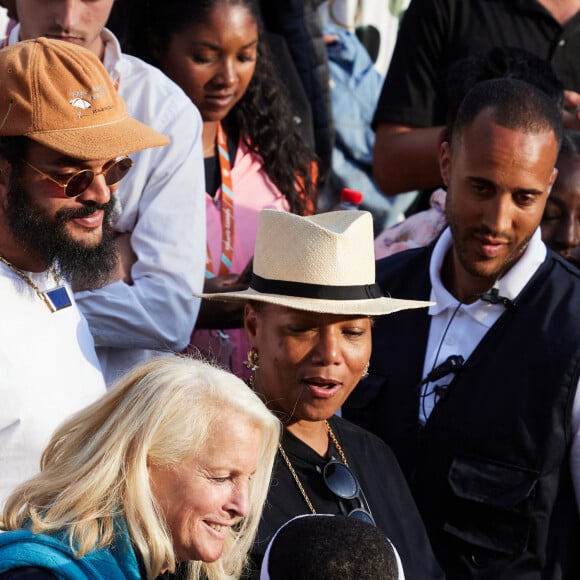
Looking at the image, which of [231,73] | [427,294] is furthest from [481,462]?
[231,73]

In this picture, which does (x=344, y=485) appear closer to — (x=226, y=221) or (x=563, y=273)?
(x=563, y=273)

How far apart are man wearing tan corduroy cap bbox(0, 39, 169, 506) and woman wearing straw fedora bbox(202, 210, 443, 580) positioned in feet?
1.36

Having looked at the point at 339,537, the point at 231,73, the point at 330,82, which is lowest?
the point at 330,82

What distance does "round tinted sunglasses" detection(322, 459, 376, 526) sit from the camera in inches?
132

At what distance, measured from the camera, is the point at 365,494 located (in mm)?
3467

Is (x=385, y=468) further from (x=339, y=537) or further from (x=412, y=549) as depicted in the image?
(x=339, y=537)

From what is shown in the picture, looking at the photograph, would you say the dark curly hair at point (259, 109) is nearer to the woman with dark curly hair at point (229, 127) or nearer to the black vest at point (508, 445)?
the woman with dark curly hair at point (229, 127)

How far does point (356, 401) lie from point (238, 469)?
136 centimetres

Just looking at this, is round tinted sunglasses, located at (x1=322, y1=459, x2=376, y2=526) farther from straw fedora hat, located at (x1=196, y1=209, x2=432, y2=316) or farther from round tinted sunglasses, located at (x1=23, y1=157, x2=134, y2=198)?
round tinted sunglasses, located at (x1=23, y1=157, x2=134, y2=198)

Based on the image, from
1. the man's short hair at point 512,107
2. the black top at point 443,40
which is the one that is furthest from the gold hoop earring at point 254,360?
the black top at point 443,40

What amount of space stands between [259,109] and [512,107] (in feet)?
4.27

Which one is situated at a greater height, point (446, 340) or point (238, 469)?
point (238, 469)

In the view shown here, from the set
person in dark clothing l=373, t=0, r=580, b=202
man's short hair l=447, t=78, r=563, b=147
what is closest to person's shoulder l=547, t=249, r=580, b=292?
man's short hair l=447, t=78, r=563, b=147

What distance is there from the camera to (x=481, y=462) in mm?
3826
